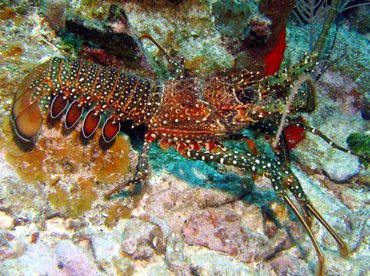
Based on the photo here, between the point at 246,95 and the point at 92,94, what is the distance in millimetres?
2225

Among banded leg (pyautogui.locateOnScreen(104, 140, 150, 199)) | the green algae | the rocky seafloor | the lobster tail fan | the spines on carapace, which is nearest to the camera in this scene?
the rocky seafloor

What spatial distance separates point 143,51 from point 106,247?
9.33 feet

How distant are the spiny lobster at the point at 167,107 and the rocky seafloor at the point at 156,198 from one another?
0.28 metres

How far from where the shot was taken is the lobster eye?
3.85m

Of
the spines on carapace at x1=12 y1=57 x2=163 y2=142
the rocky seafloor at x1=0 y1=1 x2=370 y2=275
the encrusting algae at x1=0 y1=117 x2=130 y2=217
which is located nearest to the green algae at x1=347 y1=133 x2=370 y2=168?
the rocky seafloor at x1=0 y1=1 x2=370 y2=275

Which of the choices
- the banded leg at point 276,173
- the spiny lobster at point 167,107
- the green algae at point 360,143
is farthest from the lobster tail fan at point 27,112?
the green algae at point 360,143

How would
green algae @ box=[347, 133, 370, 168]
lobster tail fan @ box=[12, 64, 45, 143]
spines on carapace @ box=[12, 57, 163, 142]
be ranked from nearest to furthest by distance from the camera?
lobster tail fan @ box=[12, 64, 45, 143] < spines on carapace @ box=[12, 57, 163, 142] < green algae @ box=[347, 133, 370, 168]

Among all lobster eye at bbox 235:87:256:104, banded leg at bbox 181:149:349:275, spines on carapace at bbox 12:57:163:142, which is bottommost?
spines on carapace at bbox 12:57:163:142

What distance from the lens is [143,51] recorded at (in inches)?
173

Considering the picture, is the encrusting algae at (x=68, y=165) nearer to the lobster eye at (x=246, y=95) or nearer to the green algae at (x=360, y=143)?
the lobster eye at (x=246, y=95)

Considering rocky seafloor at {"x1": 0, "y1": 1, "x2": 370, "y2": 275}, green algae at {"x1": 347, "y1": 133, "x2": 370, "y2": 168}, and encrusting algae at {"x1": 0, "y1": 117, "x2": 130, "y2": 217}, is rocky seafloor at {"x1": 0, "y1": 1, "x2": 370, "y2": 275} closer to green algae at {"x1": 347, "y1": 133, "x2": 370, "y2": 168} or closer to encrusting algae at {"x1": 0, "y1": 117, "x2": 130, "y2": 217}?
encrusting algae at {"x1": 0, "y1": 117, "x2": 130, "y2": 217}

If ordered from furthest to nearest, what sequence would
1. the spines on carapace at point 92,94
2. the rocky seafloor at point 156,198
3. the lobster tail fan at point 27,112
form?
the spines on carapace at point 92,94 → the lobster tail fan at point 27,112 → the rocky seafloor at point 156,198

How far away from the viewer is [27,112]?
3.77 meters

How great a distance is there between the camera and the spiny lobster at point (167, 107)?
12.4 feet
